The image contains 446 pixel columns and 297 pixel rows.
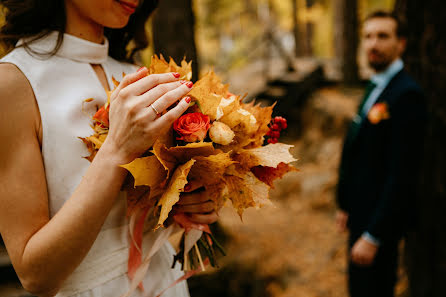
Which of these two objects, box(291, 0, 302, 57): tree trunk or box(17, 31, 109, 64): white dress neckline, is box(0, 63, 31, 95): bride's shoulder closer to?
box(17, 31, 109, 64): white dress neckline

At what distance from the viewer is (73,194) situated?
101cm

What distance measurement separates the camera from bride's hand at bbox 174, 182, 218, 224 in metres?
1.25

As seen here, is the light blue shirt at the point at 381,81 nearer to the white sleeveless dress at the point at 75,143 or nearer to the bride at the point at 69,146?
the bride at the point at 69,146

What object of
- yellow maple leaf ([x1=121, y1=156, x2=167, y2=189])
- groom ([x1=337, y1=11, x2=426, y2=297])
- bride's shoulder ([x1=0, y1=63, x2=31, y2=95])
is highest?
bride's shoulder ([x1=0, y1=63, x2=31, y2=95])

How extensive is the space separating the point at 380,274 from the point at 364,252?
0.34 meters

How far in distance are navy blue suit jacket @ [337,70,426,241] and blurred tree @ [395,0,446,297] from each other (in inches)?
19.9

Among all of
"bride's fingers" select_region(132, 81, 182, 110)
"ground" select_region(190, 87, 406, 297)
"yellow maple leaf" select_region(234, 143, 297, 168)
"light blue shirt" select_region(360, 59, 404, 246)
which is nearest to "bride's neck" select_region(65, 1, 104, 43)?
"bride's fingers" select_region(132, 81, 182, 110)

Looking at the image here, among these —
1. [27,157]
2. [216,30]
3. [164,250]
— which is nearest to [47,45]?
[27,157]

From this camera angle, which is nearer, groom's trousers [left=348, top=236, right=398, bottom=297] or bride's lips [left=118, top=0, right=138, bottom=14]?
bride's lips [left=118, top=0, right=138, bottom=14]

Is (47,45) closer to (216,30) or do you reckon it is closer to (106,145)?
(106,145)

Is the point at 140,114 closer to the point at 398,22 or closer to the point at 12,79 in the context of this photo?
the point at 12,79

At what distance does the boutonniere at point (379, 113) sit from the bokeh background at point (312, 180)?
0.76 meters

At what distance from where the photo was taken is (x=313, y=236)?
213 inches

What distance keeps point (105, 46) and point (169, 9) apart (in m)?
1.91
